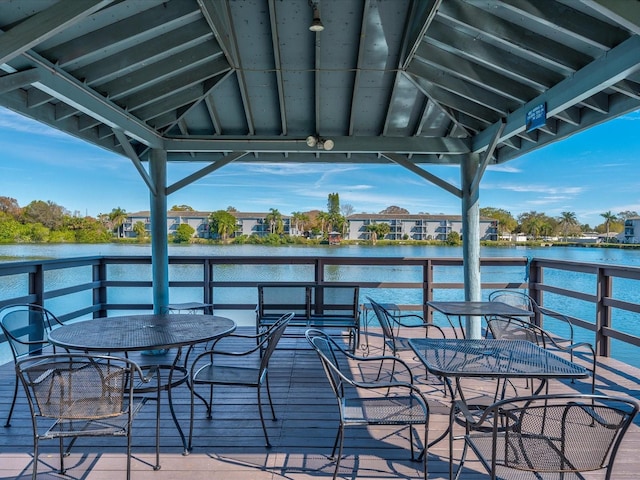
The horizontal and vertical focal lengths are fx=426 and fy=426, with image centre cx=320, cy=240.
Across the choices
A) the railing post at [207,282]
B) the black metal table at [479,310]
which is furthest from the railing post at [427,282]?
the railing post at [207,282]

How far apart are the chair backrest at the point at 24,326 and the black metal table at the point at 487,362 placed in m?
2.57

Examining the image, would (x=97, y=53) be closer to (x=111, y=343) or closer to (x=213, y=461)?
(x=111, y=343)

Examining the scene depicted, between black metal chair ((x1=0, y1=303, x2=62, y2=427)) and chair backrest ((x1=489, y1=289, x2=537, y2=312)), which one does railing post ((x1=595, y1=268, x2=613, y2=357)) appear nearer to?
chair backrest ((x1=489, y1=289, x2=537, y2=312))

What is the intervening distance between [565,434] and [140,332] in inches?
101

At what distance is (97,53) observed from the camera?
10.9 feet

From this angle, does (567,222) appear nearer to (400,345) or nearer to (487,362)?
(400,345)

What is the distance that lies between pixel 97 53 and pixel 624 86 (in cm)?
413

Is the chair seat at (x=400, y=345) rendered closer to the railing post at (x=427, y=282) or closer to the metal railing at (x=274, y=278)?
the metal railing at (x=274, y=278)

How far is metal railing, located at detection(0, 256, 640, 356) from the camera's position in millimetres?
5504

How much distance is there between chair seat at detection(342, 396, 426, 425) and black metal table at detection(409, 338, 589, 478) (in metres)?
0.21

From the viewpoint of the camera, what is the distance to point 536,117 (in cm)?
383

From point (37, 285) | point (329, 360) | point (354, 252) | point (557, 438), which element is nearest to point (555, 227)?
point (354, 252)

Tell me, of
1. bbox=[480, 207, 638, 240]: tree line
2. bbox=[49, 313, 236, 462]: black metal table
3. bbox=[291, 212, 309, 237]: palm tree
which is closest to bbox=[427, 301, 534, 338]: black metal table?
bbox=[49, 313, 236, 462]: black metal table

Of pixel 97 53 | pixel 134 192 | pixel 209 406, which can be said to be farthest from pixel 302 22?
pixel 134 192
